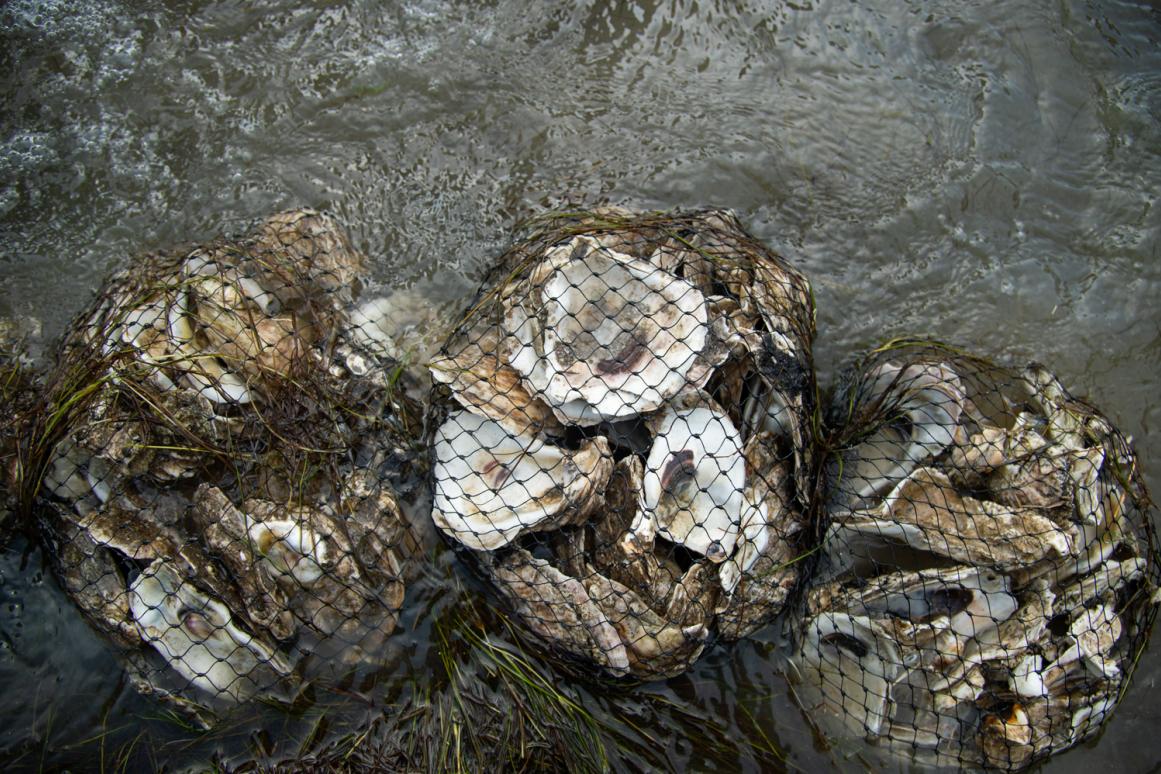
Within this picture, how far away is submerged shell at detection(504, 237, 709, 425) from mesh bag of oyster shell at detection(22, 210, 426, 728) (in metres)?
0.75

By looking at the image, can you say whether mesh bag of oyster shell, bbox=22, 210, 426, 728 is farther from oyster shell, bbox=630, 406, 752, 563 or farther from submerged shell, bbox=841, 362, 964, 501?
submerged shell, bbox=841, 362, 964, 501

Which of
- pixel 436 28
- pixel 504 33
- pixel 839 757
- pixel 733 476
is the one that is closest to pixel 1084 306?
pixel 733 476

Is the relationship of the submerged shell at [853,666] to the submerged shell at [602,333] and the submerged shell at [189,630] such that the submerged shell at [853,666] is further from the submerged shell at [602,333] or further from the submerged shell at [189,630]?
the submerged shell at [189,630]

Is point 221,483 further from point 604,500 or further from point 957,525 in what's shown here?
point 957,525

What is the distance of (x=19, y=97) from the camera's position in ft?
14.2

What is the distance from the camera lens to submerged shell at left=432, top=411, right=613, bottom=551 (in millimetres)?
3152

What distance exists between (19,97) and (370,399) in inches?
110

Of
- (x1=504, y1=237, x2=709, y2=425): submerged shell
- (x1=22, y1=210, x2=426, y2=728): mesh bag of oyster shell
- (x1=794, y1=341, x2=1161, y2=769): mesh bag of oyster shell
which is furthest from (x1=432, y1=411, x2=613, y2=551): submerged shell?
(x1=794, y1=341, x2=1161, y2=769): mesh bag of oyster shell

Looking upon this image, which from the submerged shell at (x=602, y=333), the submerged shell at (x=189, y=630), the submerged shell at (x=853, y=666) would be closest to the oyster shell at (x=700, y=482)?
the submerged shell at (x=602, y=333)

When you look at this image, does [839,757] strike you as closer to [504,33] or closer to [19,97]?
[504,33]

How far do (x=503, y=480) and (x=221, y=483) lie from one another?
1.22 meters

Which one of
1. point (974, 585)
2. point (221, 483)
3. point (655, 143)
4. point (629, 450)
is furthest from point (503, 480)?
point (655, 143)

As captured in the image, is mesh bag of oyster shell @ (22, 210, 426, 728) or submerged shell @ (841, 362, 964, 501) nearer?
mesh bag of oyster shell @ (22, 210, 426, 728)

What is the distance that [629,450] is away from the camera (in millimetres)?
3410
